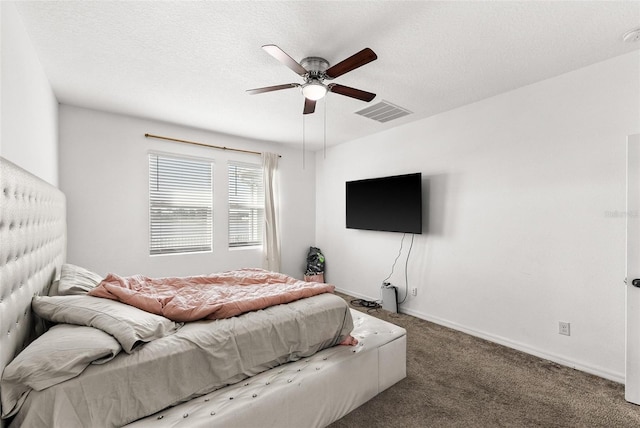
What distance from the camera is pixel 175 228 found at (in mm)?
3939

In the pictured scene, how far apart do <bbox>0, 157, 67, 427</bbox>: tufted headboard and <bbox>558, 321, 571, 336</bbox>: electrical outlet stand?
3700mm

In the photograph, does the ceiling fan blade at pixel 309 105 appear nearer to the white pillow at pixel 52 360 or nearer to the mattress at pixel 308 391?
the mattress at pixel 308 391

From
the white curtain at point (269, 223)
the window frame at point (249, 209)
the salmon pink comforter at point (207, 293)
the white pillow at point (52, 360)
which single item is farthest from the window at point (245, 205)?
the white pillow at point (52, 360)

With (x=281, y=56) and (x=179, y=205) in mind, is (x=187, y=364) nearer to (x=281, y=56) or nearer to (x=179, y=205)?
(x=281, y=56)

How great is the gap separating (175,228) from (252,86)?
233 cm

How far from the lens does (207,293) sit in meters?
2.23

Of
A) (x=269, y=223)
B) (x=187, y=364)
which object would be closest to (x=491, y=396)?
(x=187, y=364)

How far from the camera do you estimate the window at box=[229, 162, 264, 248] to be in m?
4.48

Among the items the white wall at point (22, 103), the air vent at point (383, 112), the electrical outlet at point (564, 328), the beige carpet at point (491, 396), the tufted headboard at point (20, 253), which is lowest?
→ the beige carpet at point (491, 396)

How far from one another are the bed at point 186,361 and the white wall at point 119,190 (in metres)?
1.32

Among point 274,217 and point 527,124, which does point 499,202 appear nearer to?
point 527,124

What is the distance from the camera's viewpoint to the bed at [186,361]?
3.78ft

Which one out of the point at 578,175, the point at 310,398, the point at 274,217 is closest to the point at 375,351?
the point at 310,398

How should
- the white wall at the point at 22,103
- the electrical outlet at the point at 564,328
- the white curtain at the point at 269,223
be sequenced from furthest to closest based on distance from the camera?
the white curtain at the point at 269,223 < the electrical outlet at the point at 564,328 < the white wall at the point at 22,103
